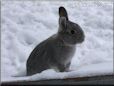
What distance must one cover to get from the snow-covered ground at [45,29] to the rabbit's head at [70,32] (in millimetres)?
302

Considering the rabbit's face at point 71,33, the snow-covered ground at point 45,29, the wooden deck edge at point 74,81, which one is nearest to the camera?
the wooden deck edge at point 74,81

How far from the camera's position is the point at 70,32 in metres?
5.10

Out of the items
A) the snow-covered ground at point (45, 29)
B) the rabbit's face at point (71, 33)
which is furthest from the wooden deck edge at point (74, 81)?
the rabbit's face at point (71, 33)

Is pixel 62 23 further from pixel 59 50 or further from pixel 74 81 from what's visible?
pixel 74 81

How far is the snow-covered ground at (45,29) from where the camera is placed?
5566 millimetres

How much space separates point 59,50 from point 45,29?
1.73 m

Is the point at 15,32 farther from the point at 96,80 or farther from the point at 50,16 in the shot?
the point at 96,80

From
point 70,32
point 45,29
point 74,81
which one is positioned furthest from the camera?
point 45,29

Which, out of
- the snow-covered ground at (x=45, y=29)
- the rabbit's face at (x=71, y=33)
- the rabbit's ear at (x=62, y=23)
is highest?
the rabbit's ear at (x=62, y=23)

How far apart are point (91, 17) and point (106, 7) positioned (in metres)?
0.47

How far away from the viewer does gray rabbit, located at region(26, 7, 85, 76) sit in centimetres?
507

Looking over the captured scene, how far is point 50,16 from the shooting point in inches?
288

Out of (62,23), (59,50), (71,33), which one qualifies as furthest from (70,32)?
(59,50)

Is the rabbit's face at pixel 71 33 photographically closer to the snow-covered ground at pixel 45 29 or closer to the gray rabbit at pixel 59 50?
the gray rabbit at pixel 59 50
